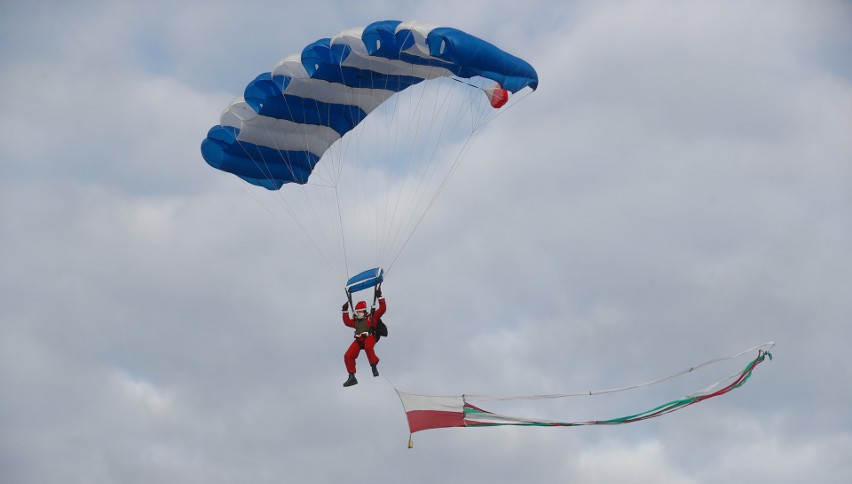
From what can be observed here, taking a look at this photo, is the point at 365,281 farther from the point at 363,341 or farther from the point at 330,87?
the point at 330,87

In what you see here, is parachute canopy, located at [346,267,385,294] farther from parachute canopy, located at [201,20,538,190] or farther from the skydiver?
parachute canopy, located at [201,20,538,190]


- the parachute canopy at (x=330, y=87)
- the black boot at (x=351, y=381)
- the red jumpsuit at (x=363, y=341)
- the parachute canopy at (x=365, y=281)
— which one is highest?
the parachute canopy at (x=330, y=87)

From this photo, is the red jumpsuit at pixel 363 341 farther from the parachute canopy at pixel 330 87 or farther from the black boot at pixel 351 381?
the parachute canopy at pixel 330 87

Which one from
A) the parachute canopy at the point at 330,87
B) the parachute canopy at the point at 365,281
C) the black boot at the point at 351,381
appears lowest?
the black boot at the point at 351,381

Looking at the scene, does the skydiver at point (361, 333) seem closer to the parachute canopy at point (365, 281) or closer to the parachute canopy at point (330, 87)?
the parachute canopy at point (365, 281)

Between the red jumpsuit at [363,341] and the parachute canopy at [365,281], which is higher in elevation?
the parachute canopy at [365,281]

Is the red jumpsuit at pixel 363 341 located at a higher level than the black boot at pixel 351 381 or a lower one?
higher

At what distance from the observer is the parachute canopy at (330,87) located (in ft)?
57.4

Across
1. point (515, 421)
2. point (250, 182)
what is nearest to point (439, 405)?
point (515, 421)

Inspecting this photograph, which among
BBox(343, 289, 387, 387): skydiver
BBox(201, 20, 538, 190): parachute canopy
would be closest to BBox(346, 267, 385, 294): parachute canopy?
BBox(343, 289, 387, 387): skydiver

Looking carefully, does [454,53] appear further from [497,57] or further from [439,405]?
[439,405]

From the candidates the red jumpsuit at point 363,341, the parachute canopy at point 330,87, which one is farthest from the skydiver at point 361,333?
the parachute canopy at point 330,87

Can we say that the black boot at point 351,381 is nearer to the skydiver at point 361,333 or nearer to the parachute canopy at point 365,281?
the skydiver at point 361,333

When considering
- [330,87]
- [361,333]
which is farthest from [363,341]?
[330,87]
